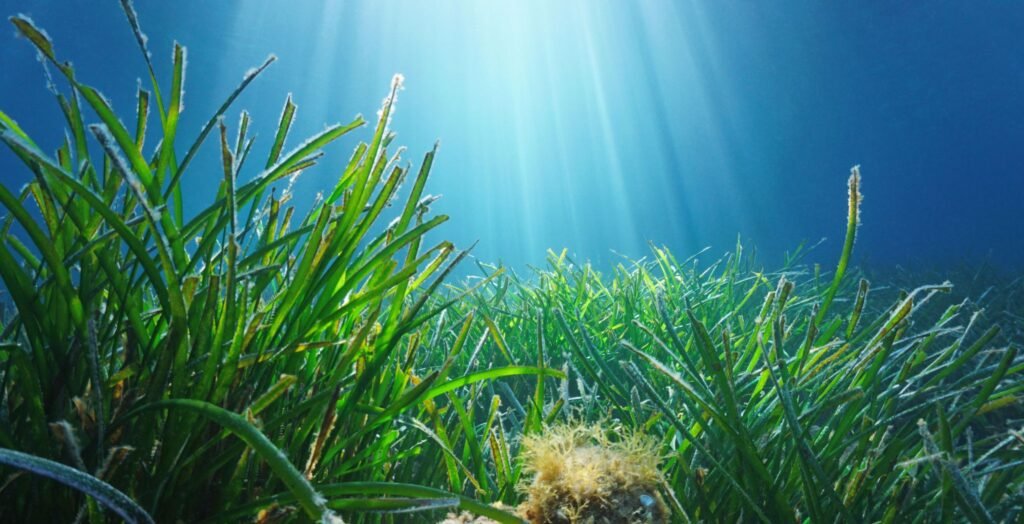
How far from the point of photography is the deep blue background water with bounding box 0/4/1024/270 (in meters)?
41.4

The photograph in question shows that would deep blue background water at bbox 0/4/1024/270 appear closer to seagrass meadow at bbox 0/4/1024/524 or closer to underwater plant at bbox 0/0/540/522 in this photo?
seagrass meadow at bbox 0/4/1024/524

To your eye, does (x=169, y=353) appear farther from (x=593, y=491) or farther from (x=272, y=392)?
(x=593, y=491)

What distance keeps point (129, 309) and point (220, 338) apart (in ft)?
0.48

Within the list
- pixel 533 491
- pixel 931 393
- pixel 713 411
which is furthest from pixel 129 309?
pixel 931 393

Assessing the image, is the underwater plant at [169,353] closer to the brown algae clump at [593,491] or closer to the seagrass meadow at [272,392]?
the seagrass meadow at [272,392]

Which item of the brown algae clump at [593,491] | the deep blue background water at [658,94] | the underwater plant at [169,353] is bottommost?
the brown algae clump at [593,491]

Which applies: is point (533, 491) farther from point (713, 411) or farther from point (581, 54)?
point (581, 54)

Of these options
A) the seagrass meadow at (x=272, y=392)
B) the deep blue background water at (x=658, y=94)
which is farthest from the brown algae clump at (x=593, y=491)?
the deep blue background water at (x=658, y=94)

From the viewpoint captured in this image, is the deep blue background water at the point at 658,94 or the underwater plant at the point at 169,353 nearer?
the underwater plant at the point at 169,353

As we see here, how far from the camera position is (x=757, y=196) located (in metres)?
66.5

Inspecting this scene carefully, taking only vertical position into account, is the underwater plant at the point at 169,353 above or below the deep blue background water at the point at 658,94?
below

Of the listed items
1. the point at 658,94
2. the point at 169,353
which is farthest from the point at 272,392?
the point at 658,94

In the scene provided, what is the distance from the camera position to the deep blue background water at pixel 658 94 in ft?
136

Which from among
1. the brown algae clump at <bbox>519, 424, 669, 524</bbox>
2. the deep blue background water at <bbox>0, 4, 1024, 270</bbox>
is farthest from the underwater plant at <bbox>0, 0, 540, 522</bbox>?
the deep blue background water at <bbox>0, 4, 1024, 270</bbox>
